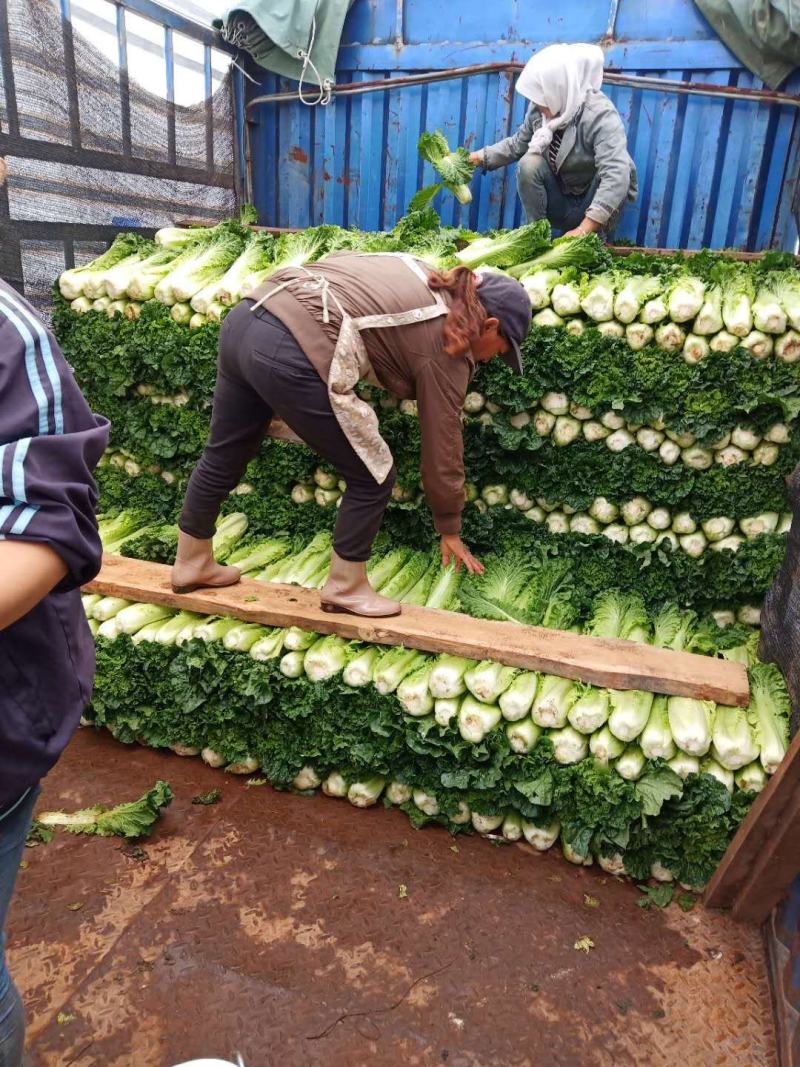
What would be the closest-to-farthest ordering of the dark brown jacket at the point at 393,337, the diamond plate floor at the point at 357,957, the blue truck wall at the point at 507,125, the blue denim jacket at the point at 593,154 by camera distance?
1. the diamond plate floor at the point at 357,957
2. the dark brown jacket at the point at 393,337
3. the blue denim jacket at the point at 593,154
4. the blue truck wall at the point at 507,125

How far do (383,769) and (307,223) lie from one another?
17.0 feet

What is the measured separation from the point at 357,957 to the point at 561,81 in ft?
17.1

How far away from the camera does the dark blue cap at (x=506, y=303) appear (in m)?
3.14

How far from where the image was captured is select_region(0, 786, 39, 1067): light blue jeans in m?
1.53

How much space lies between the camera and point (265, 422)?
137 inches

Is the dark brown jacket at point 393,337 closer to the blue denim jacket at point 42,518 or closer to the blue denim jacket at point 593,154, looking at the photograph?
the blue denim jacket at point 42,518

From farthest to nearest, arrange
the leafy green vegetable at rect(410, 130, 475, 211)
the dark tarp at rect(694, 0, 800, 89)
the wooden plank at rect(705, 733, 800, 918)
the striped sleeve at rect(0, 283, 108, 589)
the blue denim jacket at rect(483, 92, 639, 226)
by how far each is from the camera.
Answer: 1. the leafy green vegetable at rect(410, 130, 475, 211)
2. the dark tarp at rect(694, 0, 800, 89)
3. the blue denim jacket at rect(483, 92, 639, 226)
4. the wooden plank at rect(705, 733, 800, 918)
5. the striped sleeve at rect(0, 283, 108, 589)

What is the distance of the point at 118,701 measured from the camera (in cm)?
367

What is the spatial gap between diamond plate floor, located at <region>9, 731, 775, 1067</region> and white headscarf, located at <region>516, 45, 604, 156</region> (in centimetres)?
459

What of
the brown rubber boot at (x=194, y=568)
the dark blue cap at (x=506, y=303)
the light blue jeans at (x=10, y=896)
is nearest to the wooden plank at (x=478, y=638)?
the brown rubber boot at (x=194, y=568)

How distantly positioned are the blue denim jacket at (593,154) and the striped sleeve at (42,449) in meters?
4.24

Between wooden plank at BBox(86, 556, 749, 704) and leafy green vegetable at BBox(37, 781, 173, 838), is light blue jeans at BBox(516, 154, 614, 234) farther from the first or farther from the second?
leafy green vegetable at BBox(37, 781, 173, 838)

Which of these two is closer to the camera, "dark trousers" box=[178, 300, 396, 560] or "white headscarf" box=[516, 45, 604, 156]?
"dark trousers" box=[178, 300, 396, 560]

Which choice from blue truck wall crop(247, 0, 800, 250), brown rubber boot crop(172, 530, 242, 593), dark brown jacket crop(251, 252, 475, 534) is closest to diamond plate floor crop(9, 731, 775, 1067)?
brown rubber boot crop(172, 530, 242, 593)
